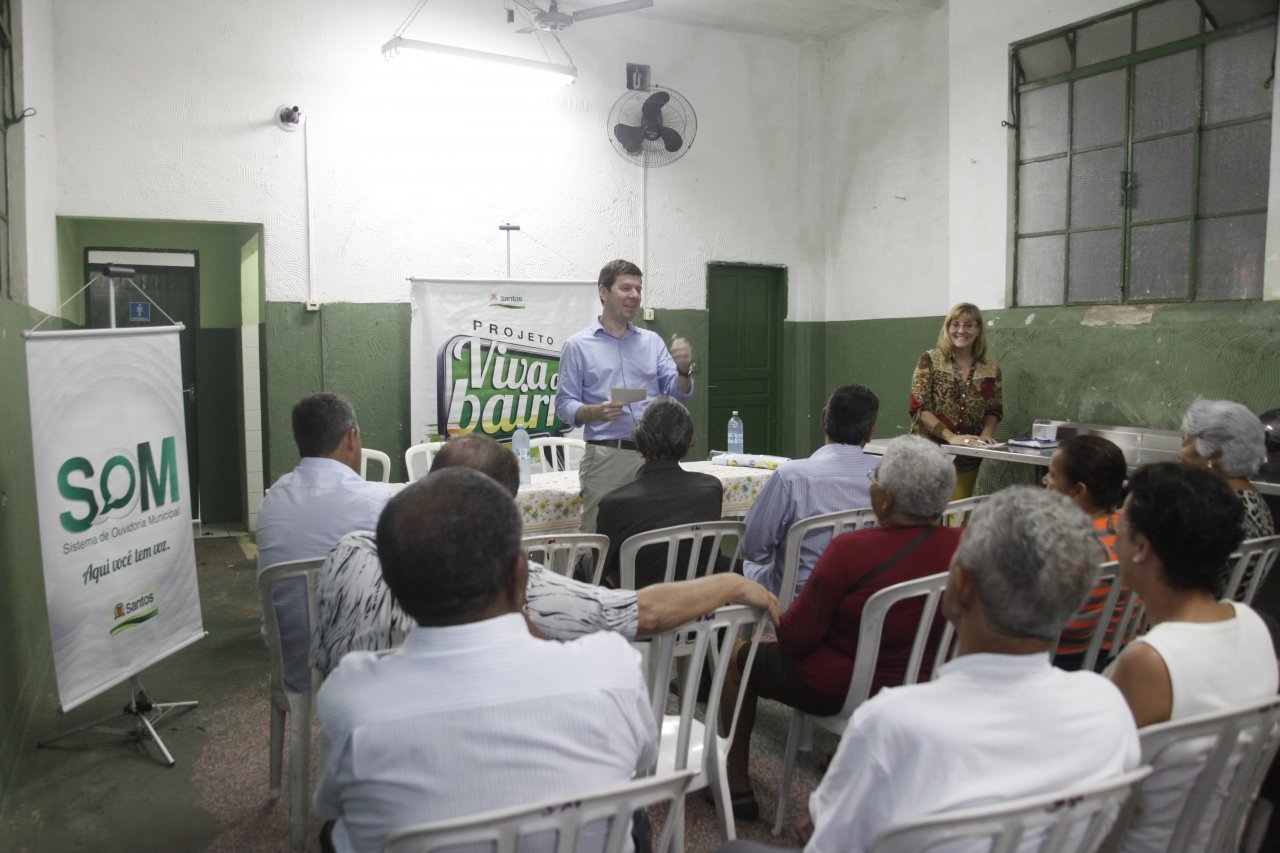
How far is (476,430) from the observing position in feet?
20.8

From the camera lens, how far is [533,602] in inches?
70.7

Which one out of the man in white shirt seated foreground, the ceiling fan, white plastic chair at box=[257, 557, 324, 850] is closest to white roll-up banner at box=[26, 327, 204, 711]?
white plastic chair at box=[257, 557, 324, 850]

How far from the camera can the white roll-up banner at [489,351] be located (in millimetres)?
6160

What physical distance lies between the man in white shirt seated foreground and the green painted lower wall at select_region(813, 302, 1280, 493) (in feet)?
12.7

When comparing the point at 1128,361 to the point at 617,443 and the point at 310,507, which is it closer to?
the point at 617,443

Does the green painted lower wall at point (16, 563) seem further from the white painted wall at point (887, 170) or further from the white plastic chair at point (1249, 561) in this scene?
the white painted wall at point (887, 170)

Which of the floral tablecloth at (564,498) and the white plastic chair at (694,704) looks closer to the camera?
the white plastic chair at (694,704)

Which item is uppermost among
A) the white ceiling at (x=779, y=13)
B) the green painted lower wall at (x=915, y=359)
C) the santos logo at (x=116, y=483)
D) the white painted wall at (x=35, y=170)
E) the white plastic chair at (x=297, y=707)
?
the white ceiling at (x=779, y=13)

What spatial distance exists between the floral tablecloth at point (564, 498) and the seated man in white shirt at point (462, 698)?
2.23 m

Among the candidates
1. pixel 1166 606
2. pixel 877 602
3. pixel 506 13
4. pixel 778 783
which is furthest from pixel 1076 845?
pixel 506 13

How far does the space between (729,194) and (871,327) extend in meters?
1.51

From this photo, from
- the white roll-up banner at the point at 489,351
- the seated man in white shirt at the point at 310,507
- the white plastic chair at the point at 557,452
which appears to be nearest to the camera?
the seated man in white shirt at the point at 310,507

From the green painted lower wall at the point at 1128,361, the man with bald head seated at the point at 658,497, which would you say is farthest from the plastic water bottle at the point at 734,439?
the man with bald head seated at the point at 658,497

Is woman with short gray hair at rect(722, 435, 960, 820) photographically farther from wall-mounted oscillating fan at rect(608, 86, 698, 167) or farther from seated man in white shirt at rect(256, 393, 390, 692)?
wall-mounted oscillating fan at rect(608, 86, 698, 167)
